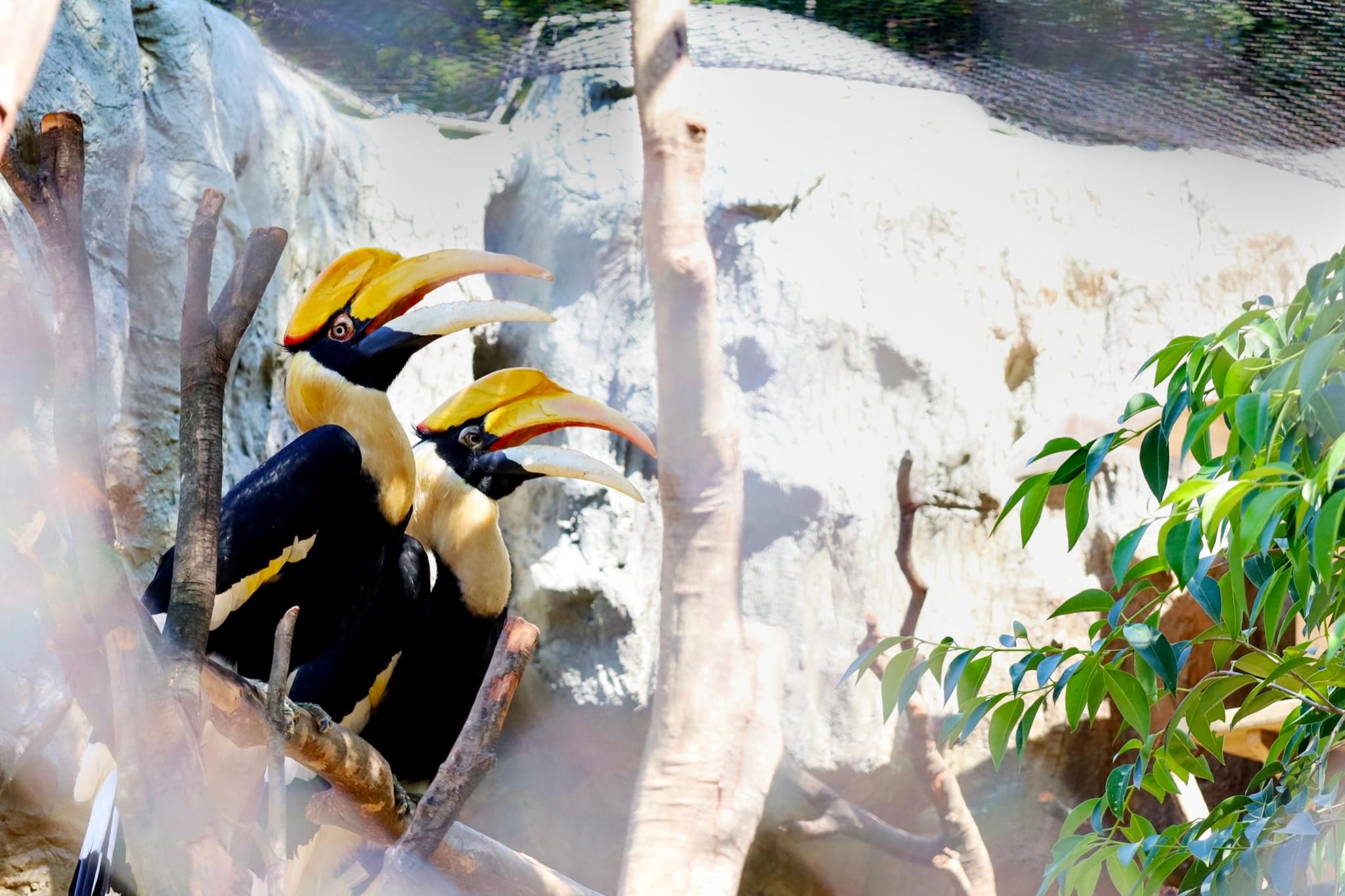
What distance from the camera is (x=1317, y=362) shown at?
576 millimetres

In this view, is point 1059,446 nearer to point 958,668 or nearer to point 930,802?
point 958,668

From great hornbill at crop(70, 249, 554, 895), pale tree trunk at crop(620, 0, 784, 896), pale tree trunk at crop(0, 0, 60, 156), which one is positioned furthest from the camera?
pale tree trunk at crop(620, 0, 784, 896)

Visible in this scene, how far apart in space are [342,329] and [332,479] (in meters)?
0.26

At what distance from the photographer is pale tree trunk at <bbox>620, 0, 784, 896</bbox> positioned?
1694 millimetres

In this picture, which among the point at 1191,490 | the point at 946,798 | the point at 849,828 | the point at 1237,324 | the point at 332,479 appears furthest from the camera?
the point at 849,828

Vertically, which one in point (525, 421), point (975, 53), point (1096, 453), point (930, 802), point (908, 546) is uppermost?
point (975, 53)

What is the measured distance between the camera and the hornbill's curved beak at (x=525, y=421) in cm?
147

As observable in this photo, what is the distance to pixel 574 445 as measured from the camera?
2.15m

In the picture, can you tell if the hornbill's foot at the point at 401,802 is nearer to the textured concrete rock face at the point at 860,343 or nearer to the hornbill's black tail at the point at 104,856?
the hornbill's black tail at the point at 104,856

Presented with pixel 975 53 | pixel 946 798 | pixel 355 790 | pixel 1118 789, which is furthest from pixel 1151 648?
pixel 975 53

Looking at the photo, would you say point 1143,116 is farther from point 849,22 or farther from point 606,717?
point 606,717

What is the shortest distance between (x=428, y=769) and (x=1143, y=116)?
190 centimetres

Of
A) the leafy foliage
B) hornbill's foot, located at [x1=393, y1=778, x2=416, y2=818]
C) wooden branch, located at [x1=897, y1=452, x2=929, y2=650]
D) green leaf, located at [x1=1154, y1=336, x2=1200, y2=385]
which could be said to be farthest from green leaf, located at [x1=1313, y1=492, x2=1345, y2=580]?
wooden branch, located at [x1=897, y1=452, x2=929, y2=650]

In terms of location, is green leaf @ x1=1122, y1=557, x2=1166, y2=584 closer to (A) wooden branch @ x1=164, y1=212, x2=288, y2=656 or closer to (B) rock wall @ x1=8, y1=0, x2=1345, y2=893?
(A) wooden branch @ x1=164, y1=212, x2=288, y2=656
